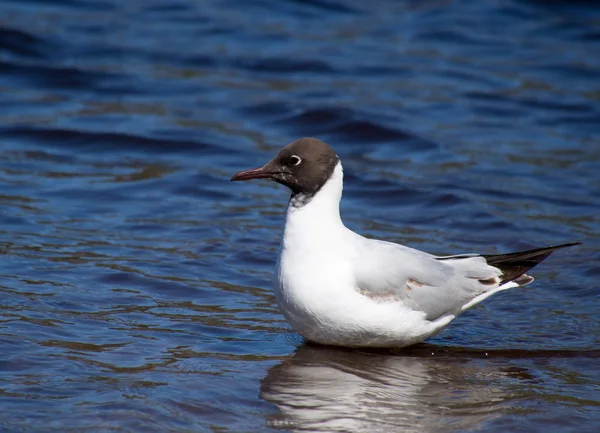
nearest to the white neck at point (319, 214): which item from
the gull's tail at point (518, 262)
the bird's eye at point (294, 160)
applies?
the bird's eye at point (294, 160)

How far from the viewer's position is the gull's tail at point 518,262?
21.0 feet

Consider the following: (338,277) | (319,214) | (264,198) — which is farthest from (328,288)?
(264,198)

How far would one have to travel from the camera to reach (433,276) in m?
6.10

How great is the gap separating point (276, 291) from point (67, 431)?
5.23 ft

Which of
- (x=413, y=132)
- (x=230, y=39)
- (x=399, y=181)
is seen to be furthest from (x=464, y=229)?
(x=230, y=39)

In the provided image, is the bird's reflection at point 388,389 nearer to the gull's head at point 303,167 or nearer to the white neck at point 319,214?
the white neck at point 319,214

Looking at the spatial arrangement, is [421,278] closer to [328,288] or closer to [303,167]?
[328,288]

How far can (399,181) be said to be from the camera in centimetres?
1002

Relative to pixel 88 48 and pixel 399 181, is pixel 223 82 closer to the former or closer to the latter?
pixel 88 48

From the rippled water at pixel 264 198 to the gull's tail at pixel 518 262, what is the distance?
1.36 ft

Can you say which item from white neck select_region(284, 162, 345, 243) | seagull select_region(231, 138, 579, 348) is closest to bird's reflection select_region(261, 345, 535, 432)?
seagull select_region(231, 138, 579, 348)

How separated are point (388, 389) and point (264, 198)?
13.7 feet

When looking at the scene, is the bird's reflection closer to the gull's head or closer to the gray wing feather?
the gray wing feather

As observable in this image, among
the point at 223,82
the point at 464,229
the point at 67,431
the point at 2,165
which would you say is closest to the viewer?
the point at 67,431
